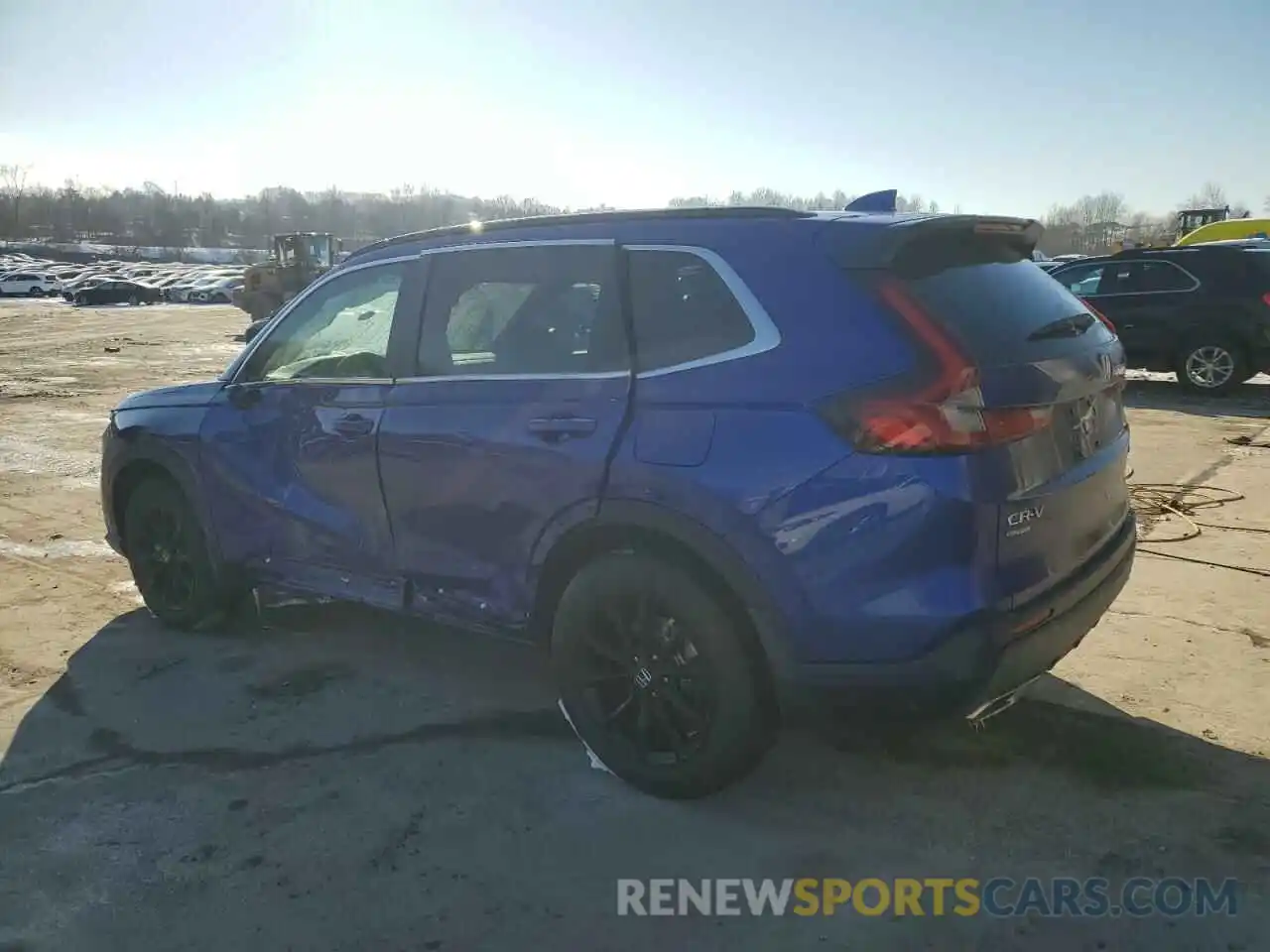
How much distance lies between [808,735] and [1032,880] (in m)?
1.04

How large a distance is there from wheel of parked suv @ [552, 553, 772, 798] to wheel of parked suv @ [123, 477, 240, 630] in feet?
7.37

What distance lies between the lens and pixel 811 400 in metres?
2.81

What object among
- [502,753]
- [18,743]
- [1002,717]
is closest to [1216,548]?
[1002,717]

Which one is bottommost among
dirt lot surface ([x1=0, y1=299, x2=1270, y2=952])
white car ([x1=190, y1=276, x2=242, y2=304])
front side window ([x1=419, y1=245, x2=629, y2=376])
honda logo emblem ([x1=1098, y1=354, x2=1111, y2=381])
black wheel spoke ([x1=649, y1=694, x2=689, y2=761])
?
dirt lot surface ([x1=0, y1=299, x2=1270, y2=952])

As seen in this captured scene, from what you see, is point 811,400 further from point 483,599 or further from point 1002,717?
point 1002,717

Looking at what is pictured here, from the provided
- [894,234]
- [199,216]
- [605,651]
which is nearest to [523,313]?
[605,651]

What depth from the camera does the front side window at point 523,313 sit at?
3.40m

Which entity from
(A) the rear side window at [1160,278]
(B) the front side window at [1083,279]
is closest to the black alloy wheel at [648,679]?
(A) the rear side window at [1160,278]

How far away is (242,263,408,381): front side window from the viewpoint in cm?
411

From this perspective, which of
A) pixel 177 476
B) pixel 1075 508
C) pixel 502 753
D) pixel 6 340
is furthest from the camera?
pixel 6 340

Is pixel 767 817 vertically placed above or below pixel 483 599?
below

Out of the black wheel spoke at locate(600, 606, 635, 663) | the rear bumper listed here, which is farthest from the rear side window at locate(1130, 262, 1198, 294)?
the black wheel spoke at locate(600, 606, 635, 663)

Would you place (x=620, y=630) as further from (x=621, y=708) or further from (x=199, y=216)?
(x=199, y=216)
